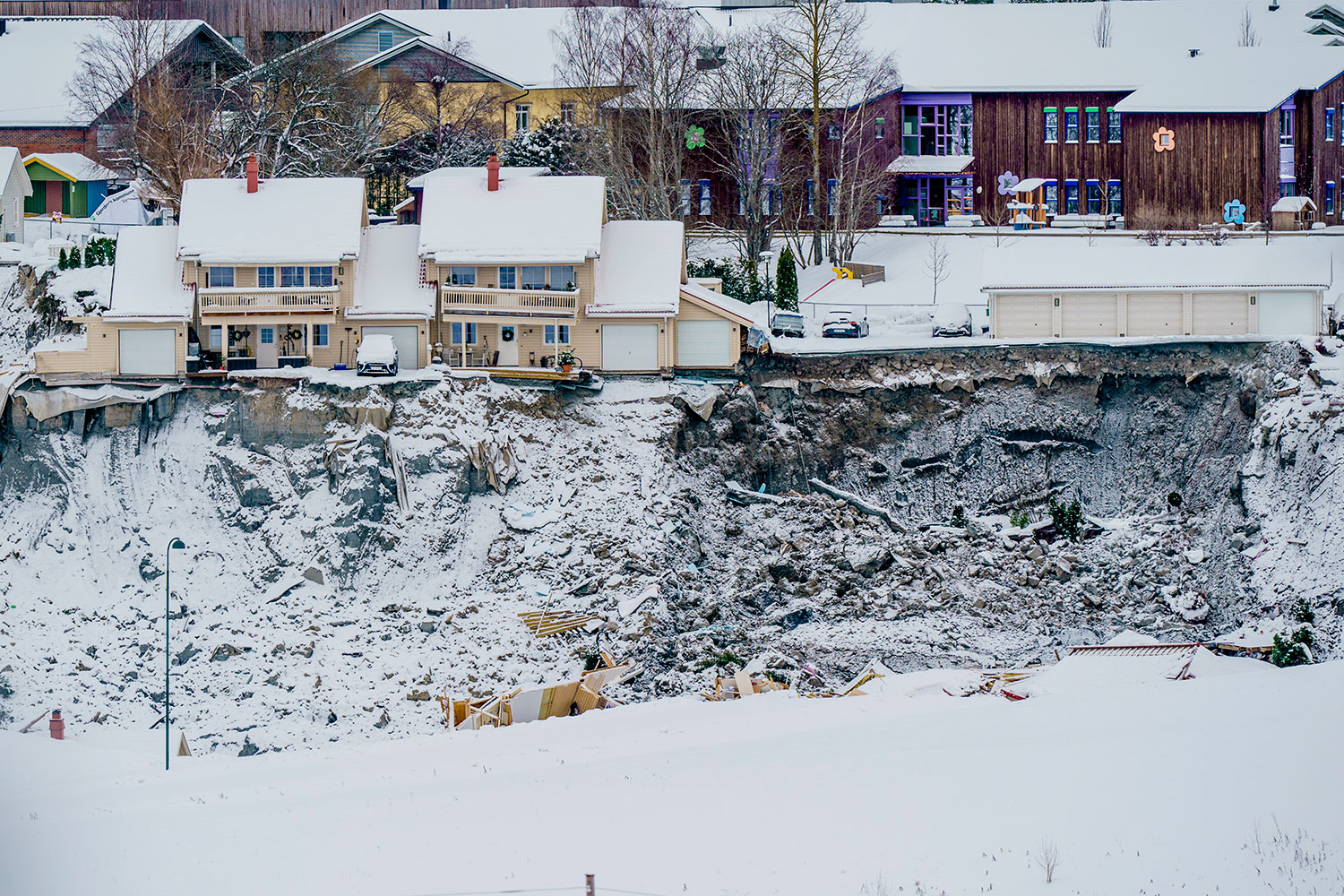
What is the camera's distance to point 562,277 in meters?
54.5

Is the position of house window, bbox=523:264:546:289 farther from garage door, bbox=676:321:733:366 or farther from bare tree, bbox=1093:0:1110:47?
bare tree, bbox=1093:0:1110:47

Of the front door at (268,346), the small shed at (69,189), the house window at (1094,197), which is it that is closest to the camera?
the front door at (268,346)

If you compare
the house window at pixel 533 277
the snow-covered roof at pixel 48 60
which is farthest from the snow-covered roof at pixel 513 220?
the snow-covered roof at pixel 48 60

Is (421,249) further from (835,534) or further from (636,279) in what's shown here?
(835,534)

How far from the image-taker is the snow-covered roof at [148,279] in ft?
176

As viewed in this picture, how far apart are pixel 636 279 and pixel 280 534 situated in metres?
13.6

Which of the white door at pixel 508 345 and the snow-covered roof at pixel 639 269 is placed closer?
the snow-covered roof at pixel 639 269

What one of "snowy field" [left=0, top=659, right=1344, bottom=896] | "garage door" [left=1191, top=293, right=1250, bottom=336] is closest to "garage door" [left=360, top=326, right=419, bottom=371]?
"snowy field" [left=0, top=659, right=1344, bottom=896]

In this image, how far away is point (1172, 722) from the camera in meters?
32.1

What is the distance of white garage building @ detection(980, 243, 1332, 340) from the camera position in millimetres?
55531

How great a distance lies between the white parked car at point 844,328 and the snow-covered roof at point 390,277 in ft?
41.4

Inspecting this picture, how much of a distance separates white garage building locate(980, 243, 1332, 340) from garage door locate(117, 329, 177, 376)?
82.4 feet

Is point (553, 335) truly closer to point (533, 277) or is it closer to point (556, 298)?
point (556, 298)

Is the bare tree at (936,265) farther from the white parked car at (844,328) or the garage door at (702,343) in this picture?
the garage door at (702,343)
